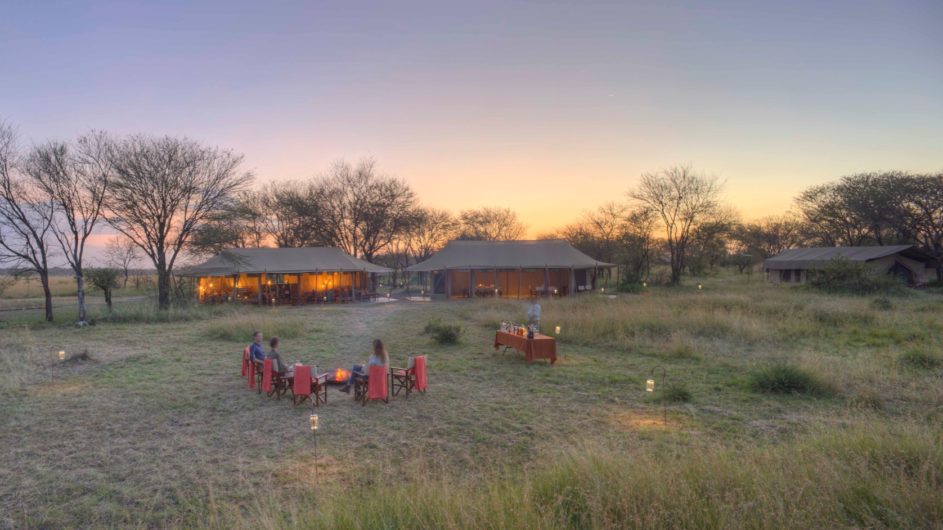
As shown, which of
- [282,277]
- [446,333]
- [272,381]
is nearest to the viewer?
[272,381]

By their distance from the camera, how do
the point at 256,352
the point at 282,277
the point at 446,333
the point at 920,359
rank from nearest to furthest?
the point at 256,352
the point at 920,359
the point at 446,333
the point at 282,277

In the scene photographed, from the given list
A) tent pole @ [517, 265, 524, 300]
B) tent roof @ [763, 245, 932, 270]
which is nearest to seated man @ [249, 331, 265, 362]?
tent pole @ [517, 265, 524, 300]

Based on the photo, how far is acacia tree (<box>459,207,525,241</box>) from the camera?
5297cm

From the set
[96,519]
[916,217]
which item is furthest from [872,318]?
[916,217]

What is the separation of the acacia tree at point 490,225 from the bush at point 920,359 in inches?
1736

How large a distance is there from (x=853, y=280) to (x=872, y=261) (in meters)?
7.78

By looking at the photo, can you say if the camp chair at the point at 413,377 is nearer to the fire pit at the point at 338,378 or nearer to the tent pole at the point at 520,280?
the fire pit at the point at 338,378

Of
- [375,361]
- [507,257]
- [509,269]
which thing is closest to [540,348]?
[375,361]

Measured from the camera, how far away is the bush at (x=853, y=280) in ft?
78.2

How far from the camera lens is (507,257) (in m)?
30.3

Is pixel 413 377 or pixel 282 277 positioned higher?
pixel 282 277

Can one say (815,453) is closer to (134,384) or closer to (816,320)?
(134,384)

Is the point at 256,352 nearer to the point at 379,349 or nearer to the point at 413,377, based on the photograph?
the point at 379,349

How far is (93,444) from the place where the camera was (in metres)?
5.80
